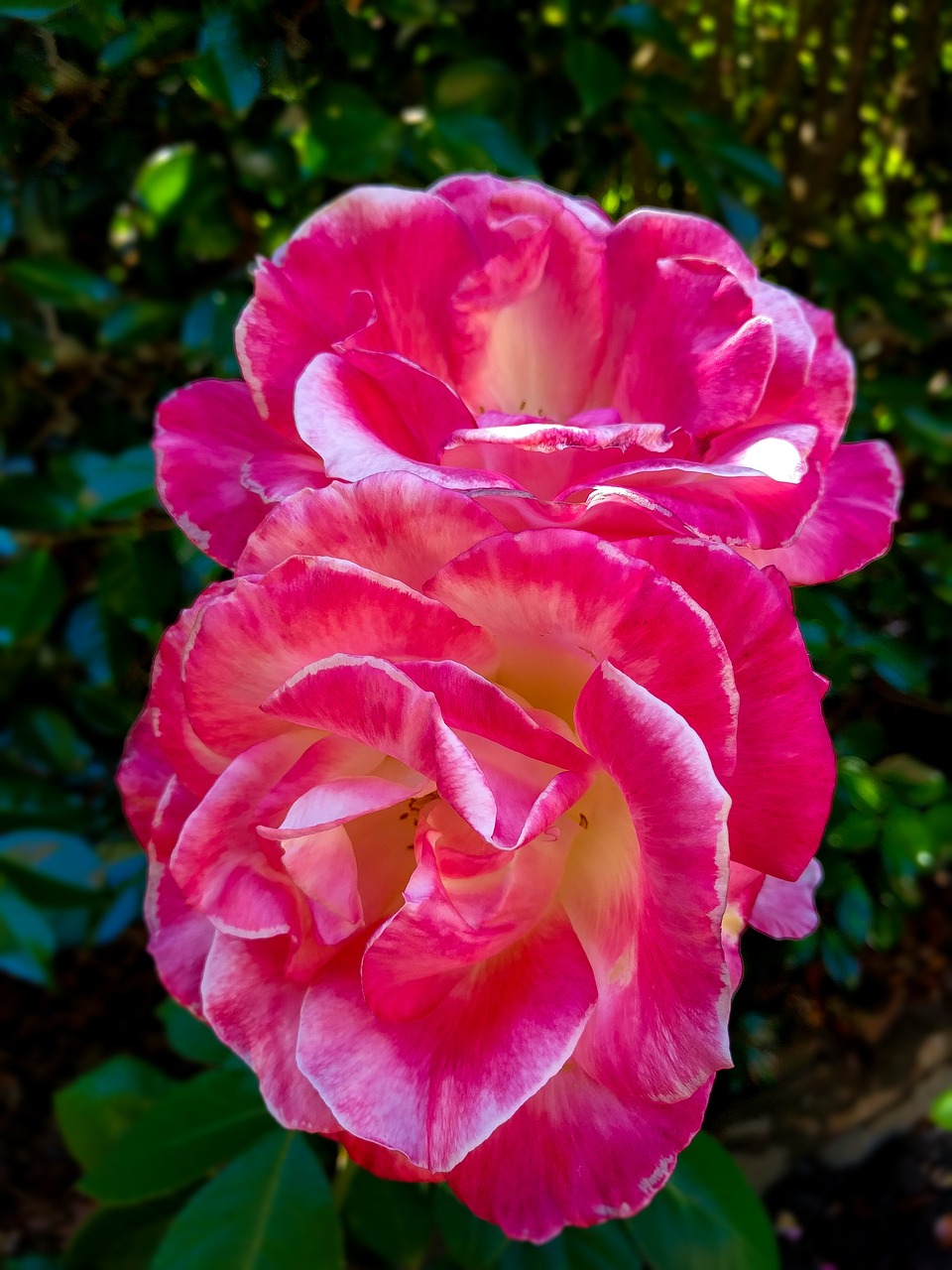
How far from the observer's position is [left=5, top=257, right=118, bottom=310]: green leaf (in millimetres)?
1068

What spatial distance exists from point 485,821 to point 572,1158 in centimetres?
16

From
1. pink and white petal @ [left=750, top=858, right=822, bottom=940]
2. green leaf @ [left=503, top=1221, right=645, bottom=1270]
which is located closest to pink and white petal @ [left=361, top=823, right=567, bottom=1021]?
pink and white petal @ [left=750, top=858, right=822, bottom=940]

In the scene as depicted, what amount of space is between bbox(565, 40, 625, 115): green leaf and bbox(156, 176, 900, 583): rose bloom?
1.72 ft

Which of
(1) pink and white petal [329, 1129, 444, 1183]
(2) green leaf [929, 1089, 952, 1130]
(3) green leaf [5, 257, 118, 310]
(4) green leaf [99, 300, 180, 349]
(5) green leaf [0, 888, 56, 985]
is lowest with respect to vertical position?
(2) green leaf [929, 1089, 952, 1130]

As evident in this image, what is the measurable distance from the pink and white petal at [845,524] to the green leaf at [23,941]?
2.55 ft

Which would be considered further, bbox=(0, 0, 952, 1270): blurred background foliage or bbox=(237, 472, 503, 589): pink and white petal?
bbox=(0, 0, 952, 1270): blurred background foliage

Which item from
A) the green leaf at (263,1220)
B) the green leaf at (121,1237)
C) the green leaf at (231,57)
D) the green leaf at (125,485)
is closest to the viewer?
the green leaf at (231,57)

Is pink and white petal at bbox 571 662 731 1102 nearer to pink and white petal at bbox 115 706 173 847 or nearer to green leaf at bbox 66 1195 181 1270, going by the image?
pink and white petal at bbox 115 706 173 847

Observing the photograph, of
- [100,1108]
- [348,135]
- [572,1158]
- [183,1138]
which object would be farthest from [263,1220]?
[348,135]

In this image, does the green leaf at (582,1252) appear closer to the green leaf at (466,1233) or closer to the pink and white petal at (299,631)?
the green leaf at (466,1233)

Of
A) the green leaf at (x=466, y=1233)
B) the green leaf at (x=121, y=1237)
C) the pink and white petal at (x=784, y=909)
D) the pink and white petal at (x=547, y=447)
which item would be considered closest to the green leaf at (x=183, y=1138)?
the green leaf at (x=466, y=1233)

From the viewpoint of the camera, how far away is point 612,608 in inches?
13.5

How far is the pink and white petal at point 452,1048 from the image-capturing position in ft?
1.21

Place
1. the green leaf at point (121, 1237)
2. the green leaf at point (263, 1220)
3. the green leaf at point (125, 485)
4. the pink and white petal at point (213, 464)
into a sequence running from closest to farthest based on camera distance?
the pink and white petal at point (213, 464)
the green leaf at point (263, 1220)
the green leaf at point (125, 485)
the green leaf at point (121, 1237)
